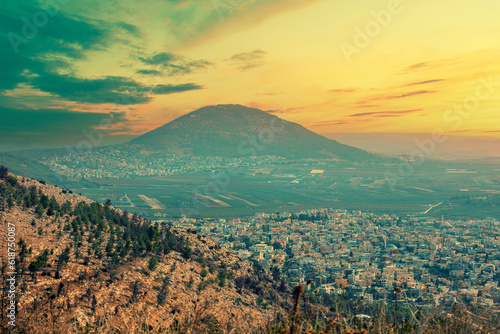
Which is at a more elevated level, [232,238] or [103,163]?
[103,163]

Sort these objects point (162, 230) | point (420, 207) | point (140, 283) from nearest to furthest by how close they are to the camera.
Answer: point (140, 283) → point (162, 230) → point (420, 207)

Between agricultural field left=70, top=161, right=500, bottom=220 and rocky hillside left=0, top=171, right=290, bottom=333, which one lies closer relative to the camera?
rocky hillside left=0, top=171, right=290, bottom=333

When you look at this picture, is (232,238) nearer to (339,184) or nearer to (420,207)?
(420,207)

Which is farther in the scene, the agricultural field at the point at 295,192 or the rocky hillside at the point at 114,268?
the agricultural field at the point at 295,192

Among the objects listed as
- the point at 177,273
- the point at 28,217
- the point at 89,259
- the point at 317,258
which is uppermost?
the point at 28,217

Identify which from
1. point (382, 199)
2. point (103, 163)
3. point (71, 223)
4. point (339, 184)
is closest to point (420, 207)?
point (382, 199)

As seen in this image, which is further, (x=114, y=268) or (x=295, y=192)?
(x=295, y=192)

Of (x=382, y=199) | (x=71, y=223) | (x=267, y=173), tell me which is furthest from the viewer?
(x=267, y=173)

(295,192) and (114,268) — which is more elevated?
(114,268)
